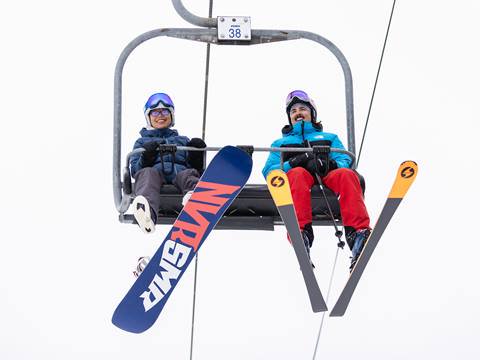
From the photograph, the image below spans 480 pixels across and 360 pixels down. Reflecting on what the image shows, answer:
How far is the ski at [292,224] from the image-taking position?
5816 mm

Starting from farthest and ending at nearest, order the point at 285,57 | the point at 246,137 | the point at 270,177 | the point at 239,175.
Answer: the point at 285,57 < the point at 246,137 < the point at 239,175 < the point at 270,177

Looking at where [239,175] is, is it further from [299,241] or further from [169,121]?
[169,121]

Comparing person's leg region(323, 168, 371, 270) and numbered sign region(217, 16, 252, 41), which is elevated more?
numbered sign region(217, 16, 252, 41)

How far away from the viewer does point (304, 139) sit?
730 centimetres

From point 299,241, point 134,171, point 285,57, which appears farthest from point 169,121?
point 285,57

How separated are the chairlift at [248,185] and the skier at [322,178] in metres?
0.10

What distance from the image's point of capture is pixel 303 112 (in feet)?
24.3

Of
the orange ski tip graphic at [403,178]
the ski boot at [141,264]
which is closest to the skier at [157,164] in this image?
the ski boot at [141,264]

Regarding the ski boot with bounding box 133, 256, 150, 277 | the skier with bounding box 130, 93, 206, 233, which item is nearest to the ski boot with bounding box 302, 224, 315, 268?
the skier with bounding box 130, 93, 206, 233

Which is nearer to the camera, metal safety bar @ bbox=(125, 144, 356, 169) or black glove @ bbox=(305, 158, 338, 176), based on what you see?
metal safety bar @ bbox=(125, 144, 356, 169)

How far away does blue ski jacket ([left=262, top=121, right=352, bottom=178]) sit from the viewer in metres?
7.09

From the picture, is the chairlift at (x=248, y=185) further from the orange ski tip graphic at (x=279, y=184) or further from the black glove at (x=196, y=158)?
the orange ski tip graphic at (x=279, y=184)

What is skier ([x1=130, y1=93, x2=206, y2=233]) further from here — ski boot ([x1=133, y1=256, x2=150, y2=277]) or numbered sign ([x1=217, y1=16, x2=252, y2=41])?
numbered sign ([x1=217, y1=16, x2=252, y2=41])

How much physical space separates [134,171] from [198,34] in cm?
93
